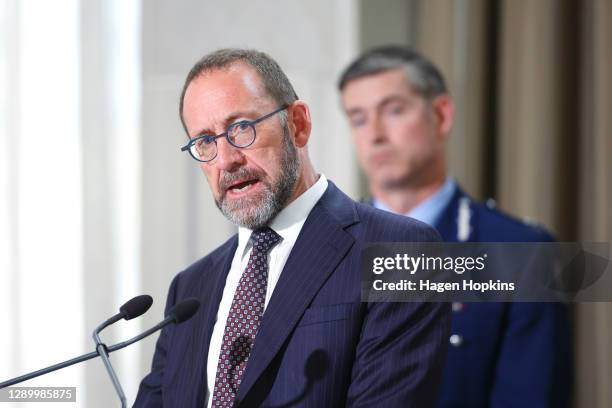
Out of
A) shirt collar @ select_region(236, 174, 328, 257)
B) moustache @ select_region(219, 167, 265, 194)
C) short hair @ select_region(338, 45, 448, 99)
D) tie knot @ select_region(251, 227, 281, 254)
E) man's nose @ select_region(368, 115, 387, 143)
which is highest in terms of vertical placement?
short hair @ select_region(338, 45, 448, 99)

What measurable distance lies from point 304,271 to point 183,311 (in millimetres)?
143

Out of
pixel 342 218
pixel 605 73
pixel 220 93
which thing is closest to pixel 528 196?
pixel 605 73

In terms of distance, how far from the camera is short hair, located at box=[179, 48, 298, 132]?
81 cm

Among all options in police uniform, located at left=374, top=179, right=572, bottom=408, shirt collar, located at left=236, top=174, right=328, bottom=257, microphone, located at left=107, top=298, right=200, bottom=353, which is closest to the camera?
microphone, located at left=107, top=298, right=200, bottom=353

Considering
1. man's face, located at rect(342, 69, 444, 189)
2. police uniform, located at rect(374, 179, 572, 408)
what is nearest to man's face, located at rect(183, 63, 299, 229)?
man's face, located at rect(342, 69, 444, 189)

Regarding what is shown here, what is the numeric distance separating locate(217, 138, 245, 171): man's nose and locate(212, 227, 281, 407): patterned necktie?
0.09 m

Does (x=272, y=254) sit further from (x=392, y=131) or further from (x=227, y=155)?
(x=392, y=131)

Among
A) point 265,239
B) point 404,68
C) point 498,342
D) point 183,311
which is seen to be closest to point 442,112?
point 404,68

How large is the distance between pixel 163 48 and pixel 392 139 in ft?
1.35

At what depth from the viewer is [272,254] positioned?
0.85 meters

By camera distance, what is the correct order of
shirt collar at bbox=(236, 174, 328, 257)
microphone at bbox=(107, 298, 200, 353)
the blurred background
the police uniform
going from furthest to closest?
the police uniform, the blurred background, shirt collar at bbox=(236, 174, 328, 257), microphone at bbox=(107, 298, 200, 353)

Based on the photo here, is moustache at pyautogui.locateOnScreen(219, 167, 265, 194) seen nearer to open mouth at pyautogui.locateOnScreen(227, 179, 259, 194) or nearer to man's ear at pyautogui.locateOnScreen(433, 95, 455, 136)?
open mouth at pyautogui.locateOnScreen(227, 179, 259, 194)

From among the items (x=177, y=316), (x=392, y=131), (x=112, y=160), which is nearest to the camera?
(x=177, y=316)

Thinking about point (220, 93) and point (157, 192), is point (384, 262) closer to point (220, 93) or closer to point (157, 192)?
point (220, 93)
